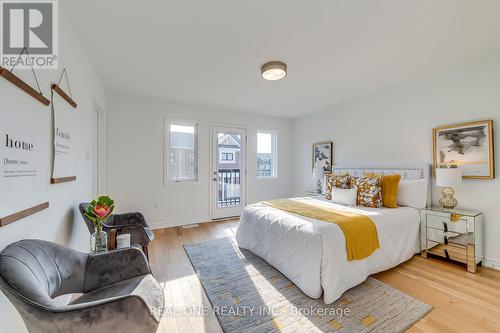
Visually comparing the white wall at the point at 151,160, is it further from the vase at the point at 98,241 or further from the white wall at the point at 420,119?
the white wall at the point at 420,119

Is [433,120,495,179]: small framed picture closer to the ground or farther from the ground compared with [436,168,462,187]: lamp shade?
farther from the ground

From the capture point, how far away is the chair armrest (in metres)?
1.36

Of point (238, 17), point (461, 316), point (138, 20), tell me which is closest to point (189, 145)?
point (138, 20)

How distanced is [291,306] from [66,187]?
7.17ft

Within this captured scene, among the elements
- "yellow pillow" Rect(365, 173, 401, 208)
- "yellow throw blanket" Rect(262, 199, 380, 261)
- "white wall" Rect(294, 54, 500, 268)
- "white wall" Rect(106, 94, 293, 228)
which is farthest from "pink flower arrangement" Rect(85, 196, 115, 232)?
"white wall" Rect(294, 54, 500, 268)

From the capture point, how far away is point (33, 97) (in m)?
1.26

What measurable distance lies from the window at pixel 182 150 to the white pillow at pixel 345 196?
2.66 metres

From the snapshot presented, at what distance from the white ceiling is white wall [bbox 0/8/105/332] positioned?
20 cm

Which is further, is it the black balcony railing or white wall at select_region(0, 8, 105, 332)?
the black balcony railing

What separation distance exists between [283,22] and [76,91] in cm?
208

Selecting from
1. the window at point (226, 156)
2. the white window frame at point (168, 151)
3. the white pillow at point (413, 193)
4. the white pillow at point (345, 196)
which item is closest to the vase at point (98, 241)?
the white window frame at point (168, 151)

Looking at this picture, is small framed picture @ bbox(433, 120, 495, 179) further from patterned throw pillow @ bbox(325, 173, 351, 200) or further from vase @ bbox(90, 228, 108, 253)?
vase @ bbox(90, 228, 108, 253)

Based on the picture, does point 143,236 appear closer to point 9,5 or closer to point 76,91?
point 76,91

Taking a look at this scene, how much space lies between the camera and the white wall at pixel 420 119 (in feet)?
7.72
